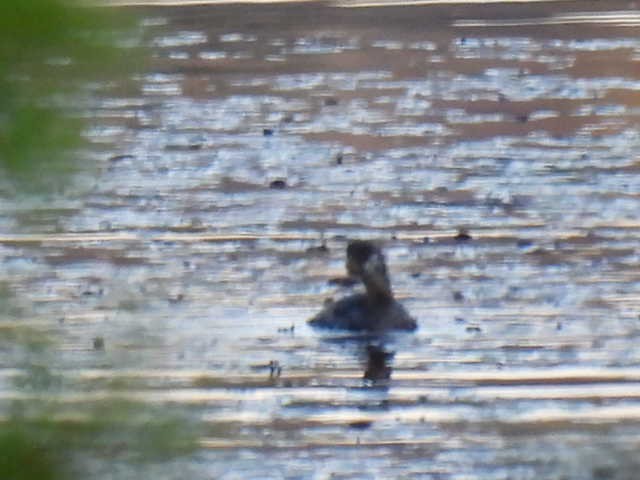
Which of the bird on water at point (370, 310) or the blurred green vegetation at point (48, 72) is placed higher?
the blurred green vegetation at point (48, 72)

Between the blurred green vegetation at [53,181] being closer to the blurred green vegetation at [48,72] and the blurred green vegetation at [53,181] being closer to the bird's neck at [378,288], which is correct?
the blurred green vegetation at [48,72]

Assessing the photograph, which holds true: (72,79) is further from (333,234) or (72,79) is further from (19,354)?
(333,234)

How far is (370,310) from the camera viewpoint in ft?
27.3

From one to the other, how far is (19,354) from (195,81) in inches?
A: 435

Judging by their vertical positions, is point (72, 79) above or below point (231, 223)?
above

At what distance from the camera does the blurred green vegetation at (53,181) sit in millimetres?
3688

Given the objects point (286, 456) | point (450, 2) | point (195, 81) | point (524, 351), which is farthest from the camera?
point (450, 2)

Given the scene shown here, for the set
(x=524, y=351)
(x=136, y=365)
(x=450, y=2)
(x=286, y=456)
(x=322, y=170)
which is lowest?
(x=450, y=2)

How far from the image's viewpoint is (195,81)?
48.5 feet

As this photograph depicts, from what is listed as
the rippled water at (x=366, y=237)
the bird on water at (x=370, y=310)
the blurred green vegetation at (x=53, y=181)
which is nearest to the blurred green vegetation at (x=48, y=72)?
the blurred green vegetation at (x=53, y=181)

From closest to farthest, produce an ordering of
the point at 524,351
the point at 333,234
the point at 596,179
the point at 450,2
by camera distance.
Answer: the point at 524,351 → the point at 333,234 → the point at 596,179 → the point at 450,2

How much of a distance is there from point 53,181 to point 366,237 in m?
6.09

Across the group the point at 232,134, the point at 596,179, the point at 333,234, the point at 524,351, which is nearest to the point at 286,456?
the point at 524,351

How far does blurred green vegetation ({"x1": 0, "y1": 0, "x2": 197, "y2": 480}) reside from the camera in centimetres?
369
